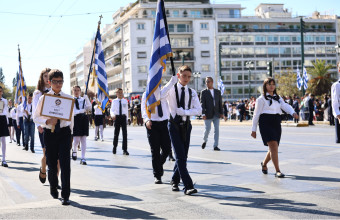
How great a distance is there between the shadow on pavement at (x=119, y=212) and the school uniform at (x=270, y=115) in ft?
11.6

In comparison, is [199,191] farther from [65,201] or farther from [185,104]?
[65,201]

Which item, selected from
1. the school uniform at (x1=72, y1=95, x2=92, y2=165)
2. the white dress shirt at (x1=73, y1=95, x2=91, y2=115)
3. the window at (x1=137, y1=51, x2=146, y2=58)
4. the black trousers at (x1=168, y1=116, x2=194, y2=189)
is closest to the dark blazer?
the school uniform at (x1=72, y1=95, x2=92, y2=165)

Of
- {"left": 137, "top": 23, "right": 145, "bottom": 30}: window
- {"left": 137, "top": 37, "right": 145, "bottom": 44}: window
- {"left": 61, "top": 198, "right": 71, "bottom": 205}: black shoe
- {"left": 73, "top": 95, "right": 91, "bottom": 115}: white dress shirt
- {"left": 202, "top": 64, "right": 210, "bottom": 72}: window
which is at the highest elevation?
{"left": 137, "top": 23, "right": 145, "bottom": 30}: window

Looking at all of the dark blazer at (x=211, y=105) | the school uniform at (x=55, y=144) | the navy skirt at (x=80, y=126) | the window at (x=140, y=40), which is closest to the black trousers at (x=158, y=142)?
the school uniform at (x=55, y=144)

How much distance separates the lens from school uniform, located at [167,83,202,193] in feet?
24.7

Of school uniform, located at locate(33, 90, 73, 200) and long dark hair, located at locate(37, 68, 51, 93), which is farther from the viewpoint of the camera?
long dark hair, located at locate(37, 68, 51, 93)

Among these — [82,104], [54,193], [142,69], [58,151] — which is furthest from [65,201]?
[142,69]

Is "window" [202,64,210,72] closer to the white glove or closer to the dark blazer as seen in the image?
the dark blazer

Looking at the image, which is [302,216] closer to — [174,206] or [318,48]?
[174,206]

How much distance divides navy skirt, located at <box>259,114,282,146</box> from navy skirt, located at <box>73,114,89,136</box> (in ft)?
17.2

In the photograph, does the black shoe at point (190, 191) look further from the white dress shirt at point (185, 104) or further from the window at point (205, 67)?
the window at point (205, 67)

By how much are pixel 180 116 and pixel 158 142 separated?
4.62 ft

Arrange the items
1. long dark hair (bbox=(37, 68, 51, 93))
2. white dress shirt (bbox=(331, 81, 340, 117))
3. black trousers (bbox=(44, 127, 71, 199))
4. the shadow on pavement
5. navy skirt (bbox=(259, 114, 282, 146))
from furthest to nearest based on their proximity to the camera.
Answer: navy skirt (bbox=(259, 114, 282, 146))
white dress shirt (bbox=(331, 81, 340, 117))
long dark hair (bbox=(37, 68, 51, 93))
black trousers (bbox=(44, 127, 71, 199))
the shadow on pavement

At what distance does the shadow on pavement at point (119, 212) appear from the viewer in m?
6.00
